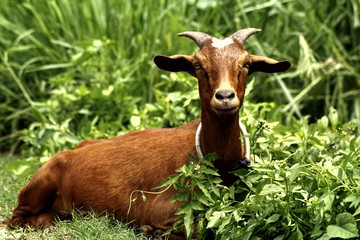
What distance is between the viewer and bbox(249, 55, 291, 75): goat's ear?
5.37m

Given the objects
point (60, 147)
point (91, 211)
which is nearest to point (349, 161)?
point (91, 211)

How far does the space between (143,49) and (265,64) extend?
3.75m

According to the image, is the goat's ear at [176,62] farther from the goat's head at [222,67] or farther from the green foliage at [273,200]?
the green foliage at [273,200]

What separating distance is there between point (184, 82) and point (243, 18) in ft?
7.80

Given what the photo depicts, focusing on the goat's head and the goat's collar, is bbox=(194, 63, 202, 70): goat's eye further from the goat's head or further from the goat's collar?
the goat's collar

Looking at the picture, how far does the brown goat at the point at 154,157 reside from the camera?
17.0 ft

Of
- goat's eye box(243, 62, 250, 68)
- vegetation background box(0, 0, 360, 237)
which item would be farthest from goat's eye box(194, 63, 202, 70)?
vegetation background box(0, 0, 360, 237)

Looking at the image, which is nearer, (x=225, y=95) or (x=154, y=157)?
(x=225, y=95)

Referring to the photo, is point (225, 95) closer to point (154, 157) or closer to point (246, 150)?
point (246, 150)

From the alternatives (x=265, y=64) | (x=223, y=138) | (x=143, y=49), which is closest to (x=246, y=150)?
(x=223, y=138)

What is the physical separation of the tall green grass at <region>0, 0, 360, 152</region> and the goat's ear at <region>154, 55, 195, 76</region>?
2841mm

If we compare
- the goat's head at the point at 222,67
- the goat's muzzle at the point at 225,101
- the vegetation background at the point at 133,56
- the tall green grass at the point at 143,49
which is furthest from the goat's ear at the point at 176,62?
the tall green grass at the point at 143,49

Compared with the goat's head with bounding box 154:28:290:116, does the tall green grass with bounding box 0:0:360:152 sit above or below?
below

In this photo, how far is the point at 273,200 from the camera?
4957 mm
